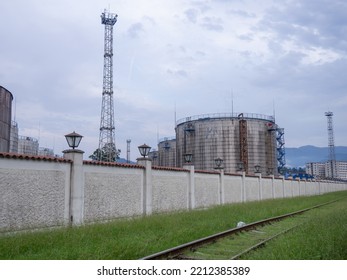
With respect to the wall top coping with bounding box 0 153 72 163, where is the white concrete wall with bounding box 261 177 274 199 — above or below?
below

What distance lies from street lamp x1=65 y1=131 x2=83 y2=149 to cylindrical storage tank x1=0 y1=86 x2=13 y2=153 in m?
20.0

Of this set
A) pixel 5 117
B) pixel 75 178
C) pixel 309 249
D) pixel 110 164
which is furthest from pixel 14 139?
pixel 309 249

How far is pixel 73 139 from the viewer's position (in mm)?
14359

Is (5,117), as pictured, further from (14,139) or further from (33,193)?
(33,193)

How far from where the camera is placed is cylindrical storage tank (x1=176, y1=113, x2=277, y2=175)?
186 ft

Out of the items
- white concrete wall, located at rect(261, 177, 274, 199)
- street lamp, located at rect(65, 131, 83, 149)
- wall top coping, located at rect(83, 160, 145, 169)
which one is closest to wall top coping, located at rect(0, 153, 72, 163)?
street lamp, located at rect(65, 131, 83, 149)

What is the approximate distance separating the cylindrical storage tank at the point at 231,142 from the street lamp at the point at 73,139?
43.4 metres

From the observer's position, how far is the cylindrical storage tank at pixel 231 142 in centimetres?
5684

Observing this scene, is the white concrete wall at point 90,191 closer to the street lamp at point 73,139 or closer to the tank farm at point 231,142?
the street lamp at point 73,139

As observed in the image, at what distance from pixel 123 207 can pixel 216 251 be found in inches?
321

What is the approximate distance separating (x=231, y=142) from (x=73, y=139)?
146 ft

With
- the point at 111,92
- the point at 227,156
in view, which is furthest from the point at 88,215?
the point at 227,156

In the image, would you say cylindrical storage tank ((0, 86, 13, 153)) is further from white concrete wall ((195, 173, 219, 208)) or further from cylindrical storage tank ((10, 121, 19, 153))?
white concrete wall ((195, 173, 219, 208))

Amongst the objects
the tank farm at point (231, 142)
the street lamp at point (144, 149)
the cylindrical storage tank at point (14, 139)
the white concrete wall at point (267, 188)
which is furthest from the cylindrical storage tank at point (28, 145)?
the street lamp at point (144, 149)
